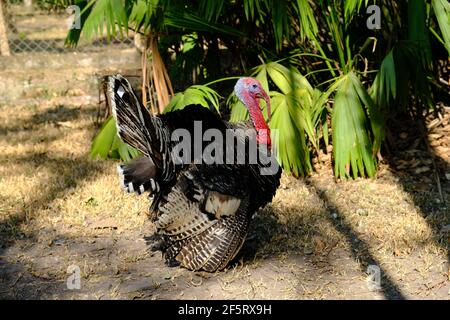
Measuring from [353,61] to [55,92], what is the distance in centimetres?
521

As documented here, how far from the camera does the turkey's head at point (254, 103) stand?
4434mm

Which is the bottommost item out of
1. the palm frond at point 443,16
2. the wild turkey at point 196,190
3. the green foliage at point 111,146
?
the green foliage at point 111,146

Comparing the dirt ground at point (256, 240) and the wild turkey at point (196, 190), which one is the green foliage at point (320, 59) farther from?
the wild turkey at point (196, 190)

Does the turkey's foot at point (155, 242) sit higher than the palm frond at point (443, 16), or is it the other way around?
the palm frond at point (443, 16)

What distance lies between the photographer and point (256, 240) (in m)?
4.87

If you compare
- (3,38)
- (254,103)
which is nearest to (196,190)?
(254,103)

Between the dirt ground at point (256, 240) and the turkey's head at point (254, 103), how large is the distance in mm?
897

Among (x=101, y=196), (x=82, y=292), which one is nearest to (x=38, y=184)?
(x=101, y=196)

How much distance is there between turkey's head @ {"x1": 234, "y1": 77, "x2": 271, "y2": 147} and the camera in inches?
175

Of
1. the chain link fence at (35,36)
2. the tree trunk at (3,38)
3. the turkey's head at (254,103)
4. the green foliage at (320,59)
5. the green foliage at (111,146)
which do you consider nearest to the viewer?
the turkey's head at (254,103)

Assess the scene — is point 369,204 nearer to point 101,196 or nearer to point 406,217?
point 406,217

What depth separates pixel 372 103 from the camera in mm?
5652

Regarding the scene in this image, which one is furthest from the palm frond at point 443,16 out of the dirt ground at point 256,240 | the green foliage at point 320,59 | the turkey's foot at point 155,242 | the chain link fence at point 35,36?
the chain link fence at point 35,36

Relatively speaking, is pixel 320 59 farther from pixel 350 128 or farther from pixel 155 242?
pixel 155 242
